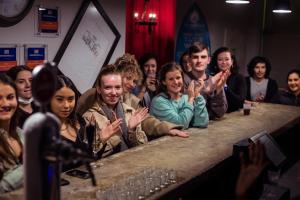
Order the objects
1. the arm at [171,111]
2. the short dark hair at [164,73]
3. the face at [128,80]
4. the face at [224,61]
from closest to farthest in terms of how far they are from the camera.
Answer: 1. the arm at [171,111]
2. the short dark hair at [164,73]
3. the face at [128,80]
4. the face at [224,61]

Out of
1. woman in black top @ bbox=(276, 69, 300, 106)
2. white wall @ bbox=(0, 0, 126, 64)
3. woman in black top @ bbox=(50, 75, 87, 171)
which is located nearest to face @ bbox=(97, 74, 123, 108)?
woman in black top @ bbox=(50, 75, 87, 171)

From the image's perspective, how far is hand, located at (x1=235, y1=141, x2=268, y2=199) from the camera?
161 centimetres

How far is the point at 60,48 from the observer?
4.21 meters

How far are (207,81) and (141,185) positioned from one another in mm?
2187

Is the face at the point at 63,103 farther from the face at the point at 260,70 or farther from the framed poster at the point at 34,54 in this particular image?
the face at the point at 260,70

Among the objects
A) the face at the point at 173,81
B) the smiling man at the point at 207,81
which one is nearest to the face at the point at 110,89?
the face at the point at 173,81

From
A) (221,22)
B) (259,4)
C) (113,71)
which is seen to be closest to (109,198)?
(113,71)

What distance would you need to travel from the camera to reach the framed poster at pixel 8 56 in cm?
361

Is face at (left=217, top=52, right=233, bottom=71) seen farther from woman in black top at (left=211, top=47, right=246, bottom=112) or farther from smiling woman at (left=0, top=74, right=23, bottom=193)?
smiling woman at (left=0, top=74, right=23, bottom=193)

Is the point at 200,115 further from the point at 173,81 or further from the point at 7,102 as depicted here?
the point at 7,102

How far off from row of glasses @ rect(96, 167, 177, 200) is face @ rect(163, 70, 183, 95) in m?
1.30

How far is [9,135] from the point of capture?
2.25 metres

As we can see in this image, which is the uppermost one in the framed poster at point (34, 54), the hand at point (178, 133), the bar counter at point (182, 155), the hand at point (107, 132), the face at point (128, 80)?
the framed poster at point (34, 54)

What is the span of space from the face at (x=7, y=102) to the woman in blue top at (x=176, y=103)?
4.65 ft
